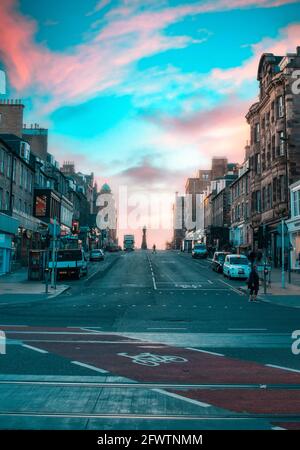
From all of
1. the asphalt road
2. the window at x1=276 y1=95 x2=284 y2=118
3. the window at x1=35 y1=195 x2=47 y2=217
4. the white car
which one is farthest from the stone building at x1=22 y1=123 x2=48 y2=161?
the asphalt road

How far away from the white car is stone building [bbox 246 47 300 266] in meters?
5.34

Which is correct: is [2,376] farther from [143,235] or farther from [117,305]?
[143,235]

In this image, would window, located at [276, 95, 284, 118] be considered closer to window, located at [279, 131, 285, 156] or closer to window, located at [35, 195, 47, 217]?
window, located at [279, 131, 285, 156]

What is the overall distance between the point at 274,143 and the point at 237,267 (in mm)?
19799

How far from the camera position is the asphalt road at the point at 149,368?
257 inches

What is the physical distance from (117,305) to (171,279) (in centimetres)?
1518

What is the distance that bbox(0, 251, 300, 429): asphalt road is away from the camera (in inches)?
257

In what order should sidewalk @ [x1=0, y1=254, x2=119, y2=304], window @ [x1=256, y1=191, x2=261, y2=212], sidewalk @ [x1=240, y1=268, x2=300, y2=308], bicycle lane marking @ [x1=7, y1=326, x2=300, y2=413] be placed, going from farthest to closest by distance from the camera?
window @ [x1=256, y1=191, x2=261, y2=212]
sidewalk @ [x1=0, y1=254, x2=119, y2=304]
sidewalk @ [x1=240, y1=268, x2=300, y2=308]
bicycle lane marking @ [x1=7, y1=326, x2=300, y2=413]

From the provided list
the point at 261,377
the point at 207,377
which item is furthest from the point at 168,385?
the point at 261,377

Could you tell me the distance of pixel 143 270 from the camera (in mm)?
44875

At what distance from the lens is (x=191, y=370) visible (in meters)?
9.27

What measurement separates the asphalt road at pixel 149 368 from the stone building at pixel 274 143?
26.9 metres

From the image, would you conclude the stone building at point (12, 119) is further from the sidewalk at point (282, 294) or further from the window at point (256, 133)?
the sidewalk at point (282, 294)

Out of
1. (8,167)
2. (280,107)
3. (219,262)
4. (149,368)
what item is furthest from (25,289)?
(280,107)
